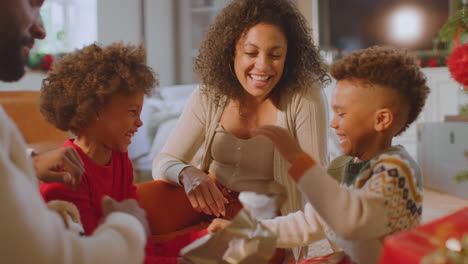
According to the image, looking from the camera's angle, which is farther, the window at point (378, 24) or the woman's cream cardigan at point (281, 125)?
the window at point (378, 24)

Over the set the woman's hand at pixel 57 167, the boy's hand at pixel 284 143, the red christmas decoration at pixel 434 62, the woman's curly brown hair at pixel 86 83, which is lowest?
the woman's hand at pixel 57 167

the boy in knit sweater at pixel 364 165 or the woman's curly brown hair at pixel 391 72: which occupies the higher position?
the woman's curly brown hair at pixel 391 72

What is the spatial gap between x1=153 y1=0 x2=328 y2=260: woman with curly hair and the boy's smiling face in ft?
1.52

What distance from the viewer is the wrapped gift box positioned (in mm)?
577

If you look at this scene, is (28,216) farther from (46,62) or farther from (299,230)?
(46,62)

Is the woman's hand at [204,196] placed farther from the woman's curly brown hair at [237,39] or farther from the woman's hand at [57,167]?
the woman's hand at [57,167]

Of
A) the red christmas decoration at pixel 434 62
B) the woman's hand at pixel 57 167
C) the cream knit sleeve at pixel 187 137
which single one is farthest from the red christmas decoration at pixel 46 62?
the red christmas decoration at pixel 434 62

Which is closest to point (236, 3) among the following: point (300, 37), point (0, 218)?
point (300, 37)

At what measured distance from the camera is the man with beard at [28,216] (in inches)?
20.9

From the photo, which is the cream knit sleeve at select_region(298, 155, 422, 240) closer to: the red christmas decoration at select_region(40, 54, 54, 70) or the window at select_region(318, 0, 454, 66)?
the red christmas decoration at select_region(40, 54, 54, 70)

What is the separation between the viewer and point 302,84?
4.87 ft

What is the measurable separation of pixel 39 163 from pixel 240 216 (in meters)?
0.40

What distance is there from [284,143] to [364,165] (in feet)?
0.70

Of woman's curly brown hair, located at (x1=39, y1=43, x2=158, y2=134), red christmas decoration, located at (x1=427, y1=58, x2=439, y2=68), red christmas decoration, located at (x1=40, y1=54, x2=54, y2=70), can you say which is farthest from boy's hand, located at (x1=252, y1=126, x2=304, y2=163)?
red christmas decoration, located at (x1=427, y1=58, x2=439, y2=68)
